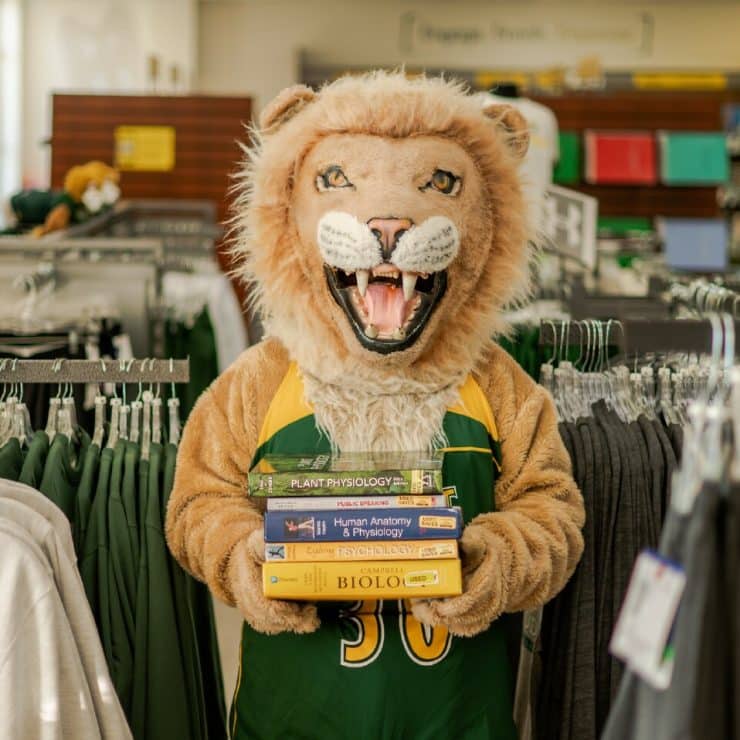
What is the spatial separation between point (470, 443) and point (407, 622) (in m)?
0.28

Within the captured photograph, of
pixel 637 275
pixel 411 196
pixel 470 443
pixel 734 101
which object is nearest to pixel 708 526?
pixel 470 443

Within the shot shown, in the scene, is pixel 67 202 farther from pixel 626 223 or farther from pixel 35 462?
pixel 626 223

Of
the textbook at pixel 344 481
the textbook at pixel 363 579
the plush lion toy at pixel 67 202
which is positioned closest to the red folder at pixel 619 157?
the plush lion toy at pixel 67 202

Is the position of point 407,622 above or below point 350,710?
above

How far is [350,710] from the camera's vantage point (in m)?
1.61

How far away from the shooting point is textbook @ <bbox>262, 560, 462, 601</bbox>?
1386 millimetres

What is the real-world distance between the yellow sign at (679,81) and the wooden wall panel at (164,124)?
4988 mm

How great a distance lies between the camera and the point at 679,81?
9656 mm

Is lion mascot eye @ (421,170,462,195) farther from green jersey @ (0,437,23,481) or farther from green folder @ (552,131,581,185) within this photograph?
green folder @ (552,131,581,185)

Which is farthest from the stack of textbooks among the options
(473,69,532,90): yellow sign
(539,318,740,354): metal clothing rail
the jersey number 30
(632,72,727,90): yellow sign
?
(632,72,727,90): yellow sign

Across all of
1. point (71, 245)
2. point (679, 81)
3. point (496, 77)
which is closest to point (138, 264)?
point (71, 245)

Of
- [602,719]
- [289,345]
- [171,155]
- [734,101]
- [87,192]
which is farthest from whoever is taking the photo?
[734,101]

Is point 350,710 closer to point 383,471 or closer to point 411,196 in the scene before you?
point 383,471

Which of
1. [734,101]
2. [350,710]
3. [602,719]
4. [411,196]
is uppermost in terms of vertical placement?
[734,101]
